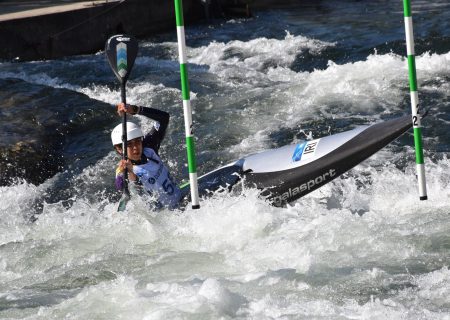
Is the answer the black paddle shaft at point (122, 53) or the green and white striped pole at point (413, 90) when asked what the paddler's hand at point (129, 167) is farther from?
the green and white striped pole at point (413, 90)

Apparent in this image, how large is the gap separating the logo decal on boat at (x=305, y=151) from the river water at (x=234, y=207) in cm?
38

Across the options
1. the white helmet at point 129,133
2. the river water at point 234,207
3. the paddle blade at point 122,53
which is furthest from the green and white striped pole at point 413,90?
the paddle blade at point 122,53

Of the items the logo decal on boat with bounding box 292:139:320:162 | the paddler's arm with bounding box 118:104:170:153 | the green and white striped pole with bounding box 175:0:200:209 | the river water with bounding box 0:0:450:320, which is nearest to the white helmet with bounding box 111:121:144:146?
the paddler's arm with bounding box 118:104:170:153

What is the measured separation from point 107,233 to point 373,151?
222 cm

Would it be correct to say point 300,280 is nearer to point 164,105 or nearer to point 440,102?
point 440,102

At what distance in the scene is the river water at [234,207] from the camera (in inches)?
209

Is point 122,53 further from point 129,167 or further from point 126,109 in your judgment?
point 129,167

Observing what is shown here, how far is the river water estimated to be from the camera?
209 inches

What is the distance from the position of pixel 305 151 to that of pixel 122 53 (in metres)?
1.90

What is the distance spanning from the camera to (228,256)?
20.2 ft

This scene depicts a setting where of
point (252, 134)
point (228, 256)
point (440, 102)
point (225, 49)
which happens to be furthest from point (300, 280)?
point (225, 49)

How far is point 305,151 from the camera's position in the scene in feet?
22.9

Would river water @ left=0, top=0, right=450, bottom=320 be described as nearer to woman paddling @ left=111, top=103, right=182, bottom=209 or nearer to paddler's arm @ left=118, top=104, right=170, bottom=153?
woman paddling @ left=111, top=103, right=182, bottom=209

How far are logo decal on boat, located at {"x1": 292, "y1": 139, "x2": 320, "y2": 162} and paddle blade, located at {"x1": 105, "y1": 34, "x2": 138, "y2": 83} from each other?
1.69m
